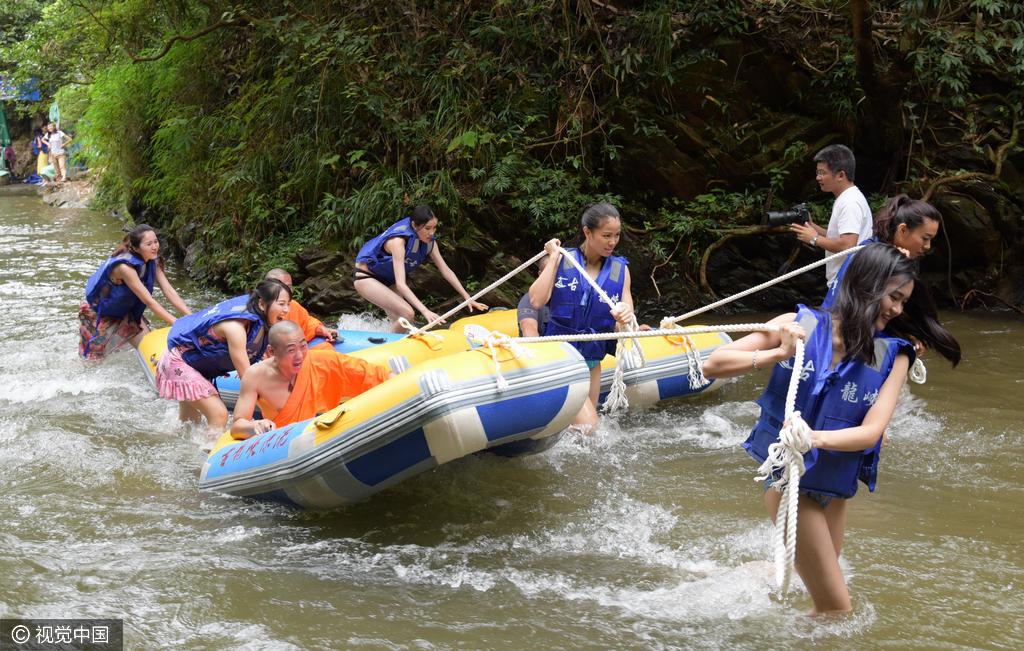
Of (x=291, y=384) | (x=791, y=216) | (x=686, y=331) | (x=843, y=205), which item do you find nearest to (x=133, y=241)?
(x=291, y=384)

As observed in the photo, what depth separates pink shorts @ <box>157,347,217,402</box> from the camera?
524cm

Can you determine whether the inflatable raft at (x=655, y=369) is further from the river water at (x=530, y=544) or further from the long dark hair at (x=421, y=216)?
the long dark hair at (x=421, y=216)

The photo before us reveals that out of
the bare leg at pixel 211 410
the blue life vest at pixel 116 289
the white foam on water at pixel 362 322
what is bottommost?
the white foam on water at pixel 362 322

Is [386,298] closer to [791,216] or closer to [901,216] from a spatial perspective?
[791,216]

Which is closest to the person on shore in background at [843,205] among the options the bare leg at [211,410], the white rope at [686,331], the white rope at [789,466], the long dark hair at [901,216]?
the long dark hair at [901,216]

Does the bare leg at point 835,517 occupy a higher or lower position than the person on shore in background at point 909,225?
lower

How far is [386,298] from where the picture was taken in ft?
23.9

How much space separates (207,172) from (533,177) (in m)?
4.52

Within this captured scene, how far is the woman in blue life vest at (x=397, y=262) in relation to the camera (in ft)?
23.4

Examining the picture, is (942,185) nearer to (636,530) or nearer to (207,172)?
(636,530)

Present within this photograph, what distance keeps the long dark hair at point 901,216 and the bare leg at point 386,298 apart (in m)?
3.84

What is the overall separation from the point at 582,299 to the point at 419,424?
1.47m

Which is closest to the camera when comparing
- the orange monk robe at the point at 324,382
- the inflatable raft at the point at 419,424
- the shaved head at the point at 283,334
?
the inflatable raft at the point at 419,424

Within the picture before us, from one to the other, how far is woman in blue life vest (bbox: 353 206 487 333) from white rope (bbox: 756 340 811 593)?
4.40m
